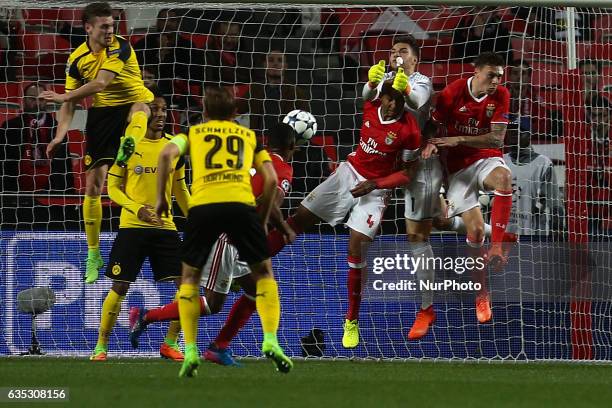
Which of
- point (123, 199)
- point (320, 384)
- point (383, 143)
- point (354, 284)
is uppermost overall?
point (383, 143)

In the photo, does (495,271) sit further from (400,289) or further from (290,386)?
(290,386)

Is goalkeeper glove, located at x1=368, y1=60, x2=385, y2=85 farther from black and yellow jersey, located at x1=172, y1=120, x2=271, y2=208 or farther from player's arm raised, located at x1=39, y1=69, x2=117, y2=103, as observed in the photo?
black and yellow jersey, located at x1=172, y1=120, x2=271, y2=208

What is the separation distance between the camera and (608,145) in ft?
38.8

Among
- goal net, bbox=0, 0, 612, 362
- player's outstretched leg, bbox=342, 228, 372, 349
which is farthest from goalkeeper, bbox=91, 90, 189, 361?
player's outstretched leg, bbox=342, 228, 372, 349

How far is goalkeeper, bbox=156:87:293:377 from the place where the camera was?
25.9ft

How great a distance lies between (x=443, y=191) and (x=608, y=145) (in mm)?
1672

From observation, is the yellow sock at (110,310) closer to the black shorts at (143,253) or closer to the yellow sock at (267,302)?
the black shorts at (143,253)

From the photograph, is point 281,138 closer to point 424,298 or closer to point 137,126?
point 137,126

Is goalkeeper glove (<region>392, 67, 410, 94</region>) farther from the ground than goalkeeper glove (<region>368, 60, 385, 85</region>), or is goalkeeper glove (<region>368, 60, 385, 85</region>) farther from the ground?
goalkeeper glove (<region>368, 60, 385, 85</region>)

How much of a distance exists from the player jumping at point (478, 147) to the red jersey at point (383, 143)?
0.63ft

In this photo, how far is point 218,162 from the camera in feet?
26.0

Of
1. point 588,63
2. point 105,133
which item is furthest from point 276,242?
point 588,63

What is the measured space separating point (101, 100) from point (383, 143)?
252 centimetres

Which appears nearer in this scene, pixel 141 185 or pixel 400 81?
pixel 400 81
